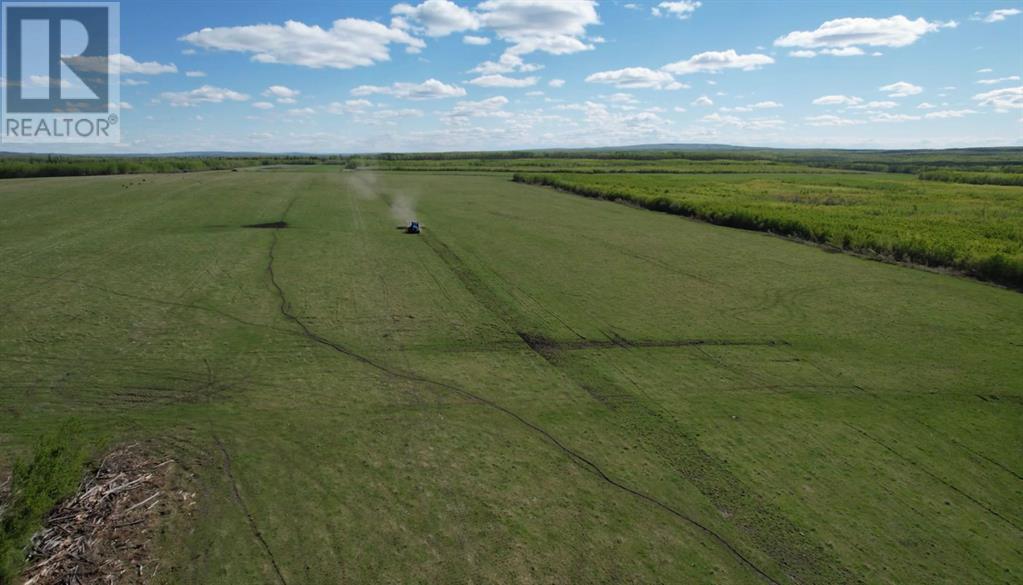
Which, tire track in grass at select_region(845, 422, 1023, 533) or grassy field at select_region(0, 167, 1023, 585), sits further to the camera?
tire track in grass at select_region(845, 422, 1023, 533)

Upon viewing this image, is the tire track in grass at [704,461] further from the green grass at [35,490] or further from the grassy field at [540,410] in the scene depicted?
the green grass at [35,490]

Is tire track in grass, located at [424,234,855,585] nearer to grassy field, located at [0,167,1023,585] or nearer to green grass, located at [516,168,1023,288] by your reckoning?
grassy field, located at [0,167,1023,585]

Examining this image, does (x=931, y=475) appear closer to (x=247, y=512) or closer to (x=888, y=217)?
(x=247, y=512)

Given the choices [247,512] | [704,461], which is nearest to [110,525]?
[247,512]

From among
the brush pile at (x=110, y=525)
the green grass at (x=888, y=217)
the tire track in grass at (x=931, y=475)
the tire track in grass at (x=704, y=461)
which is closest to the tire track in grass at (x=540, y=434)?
the tire track in grass at (x=704, y=461)

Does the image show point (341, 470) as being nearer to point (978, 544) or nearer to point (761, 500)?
point (761, 500)

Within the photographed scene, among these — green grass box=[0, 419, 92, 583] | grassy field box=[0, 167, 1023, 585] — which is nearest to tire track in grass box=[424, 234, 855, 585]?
grassy field box=[0, 167, 1023, 585]
